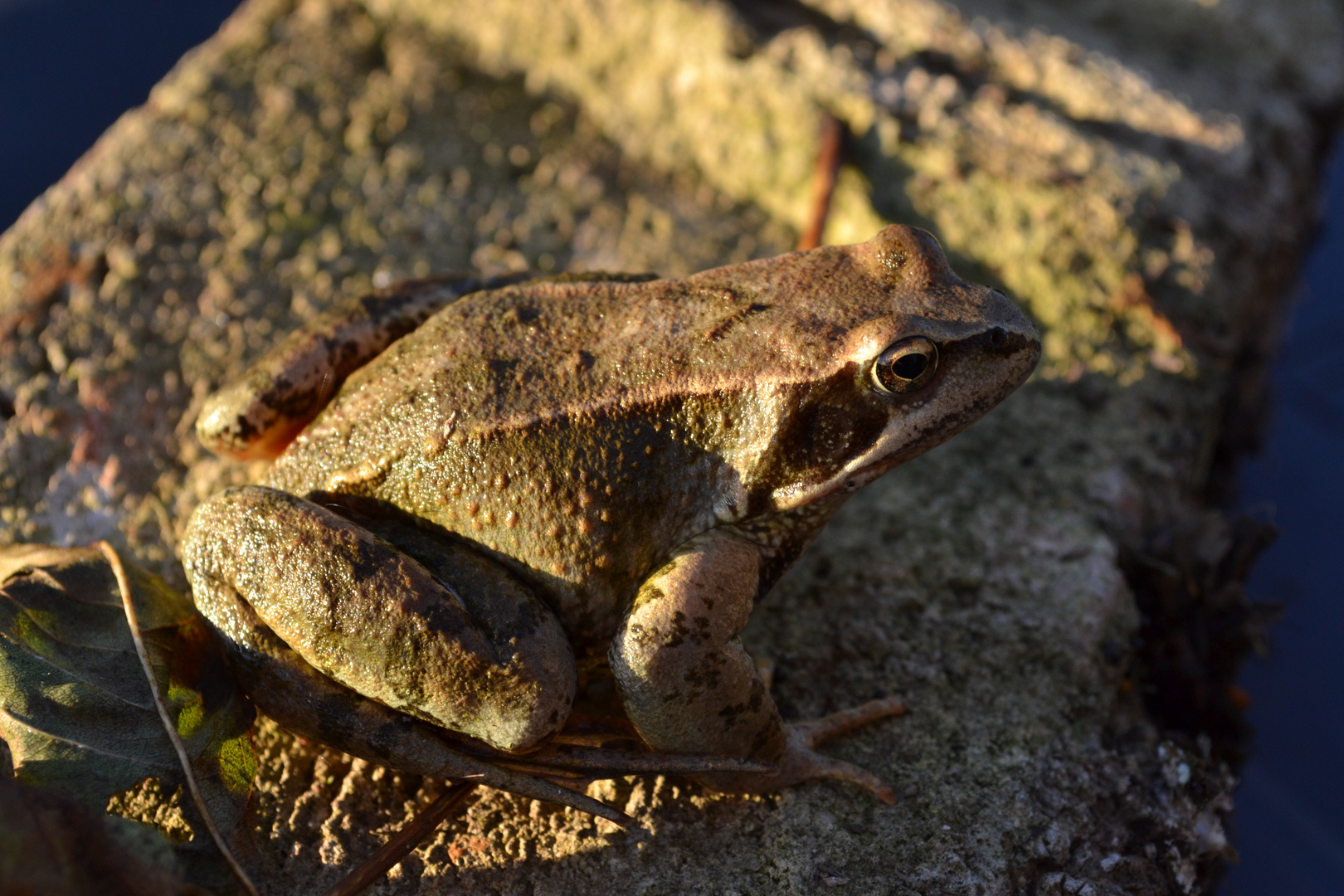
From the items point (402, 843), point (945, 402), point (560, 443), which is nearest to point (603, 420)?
point (560, 443)

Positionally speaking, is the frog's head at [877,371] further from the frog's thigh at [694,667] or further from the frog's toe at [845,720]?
the frog's toe at [845,720]

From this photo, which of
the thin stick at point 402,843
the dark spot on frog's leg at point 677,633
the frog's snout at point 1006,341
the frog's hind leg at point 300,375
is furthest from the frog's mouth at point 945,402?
the frog's hind leg at point 300,375

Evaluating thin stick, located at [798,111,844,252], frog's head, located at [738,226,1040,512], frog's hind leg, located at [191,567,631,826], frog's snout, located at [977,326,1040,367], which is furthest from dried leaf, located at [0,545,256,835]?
thin stick, located at [798,111,844,252]

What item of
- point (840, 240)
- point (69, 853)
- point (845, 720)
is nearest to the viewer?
point (69, 853)

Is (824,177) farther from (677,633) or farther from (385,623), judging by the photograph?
(385,623)

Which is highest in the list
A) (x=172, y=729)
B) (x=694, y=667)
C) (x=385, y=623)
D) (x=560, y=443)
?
(x=560, y=443)

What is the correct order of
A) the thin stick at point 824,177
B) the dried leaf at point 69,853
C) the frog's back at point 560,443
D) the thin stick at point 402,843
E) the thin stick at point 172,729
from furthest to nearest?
the thin stick at point 824,177, the frog's back at point 560,443, the thin stick at point 402,843, the thin stick at point 172,729, the dried leaf at point 69,853

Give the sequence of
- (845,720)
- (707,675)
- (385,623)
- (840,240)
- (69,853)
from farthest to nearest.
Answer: (840,240) → (845,720) → (707,675) → (385,623) → (69,853)
